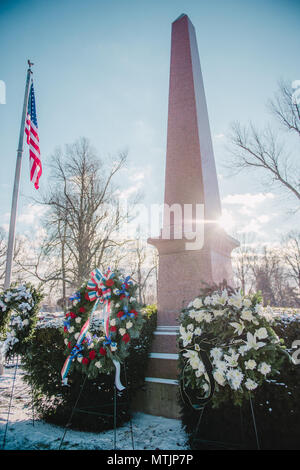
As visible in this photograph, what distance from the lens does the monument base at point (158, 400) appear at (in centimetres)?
426

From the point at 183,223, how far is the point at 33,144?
15.6 ft

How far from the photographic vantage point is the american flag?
7.06m

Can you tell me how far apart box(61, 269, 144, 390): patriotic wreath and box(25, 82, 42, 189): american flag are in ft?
14.8

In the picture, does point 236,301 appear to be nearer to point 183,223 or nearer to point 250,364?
point 250,364

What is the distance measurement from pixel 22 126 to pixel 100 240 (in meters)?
9.64

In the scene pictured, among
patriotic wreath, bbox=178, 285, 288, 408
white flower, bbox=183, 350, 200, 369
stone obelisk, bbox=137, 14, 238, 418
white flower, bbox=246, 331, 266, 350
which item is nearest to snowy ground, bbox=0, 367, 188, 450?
stone obelisk, bbox=137, 14, 238, 418

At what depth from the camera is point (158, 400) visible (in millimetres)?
4371

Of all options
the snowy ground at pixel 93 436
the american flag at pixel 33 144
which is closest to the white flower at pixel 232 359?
the snowy ground at pixel 93 436

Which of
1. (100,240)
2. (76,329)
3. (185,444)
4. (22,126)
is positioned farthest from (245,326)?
(100,240)

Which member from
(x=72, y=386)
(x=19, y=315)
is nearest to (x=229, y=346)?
(x=72, y=386)

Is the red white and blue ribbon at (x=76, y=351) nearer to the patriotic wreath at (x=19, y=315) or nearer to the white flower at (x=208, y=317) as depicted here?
the patriotic wreath at (x=19, y=315)

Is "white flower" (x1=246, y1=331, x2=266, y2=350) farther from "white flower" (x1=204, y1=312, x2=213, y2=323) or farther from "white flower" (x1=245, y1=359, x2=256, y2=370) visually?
"white flower" (x1=204, y1=312, x2=213, y2=323)
